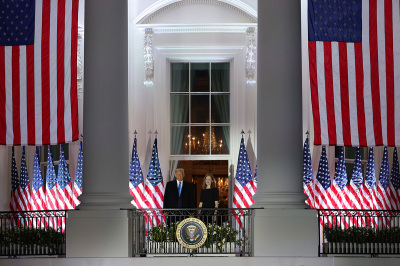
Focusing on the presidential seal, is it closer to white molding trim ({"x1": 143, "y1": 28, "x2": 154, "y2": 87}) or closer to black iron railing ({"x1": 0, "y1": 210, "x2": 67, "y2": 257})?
black iron railing ({"x1": 0, "y1": 210, "x2": 67, "y2": 257})

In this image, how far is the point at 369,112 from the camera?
17172 millimetres

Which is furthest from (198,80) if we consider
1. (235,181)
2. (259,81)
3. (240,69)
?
(259,81)

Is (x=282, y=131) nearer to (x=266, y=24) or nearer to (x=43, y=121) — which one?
(x=266, y=24)

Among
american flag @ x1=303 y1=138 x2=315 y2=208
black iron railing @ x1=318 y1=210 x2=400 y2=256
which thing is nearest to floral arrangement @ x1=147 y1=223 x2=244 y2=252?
black iron railing @ x1=318 y1=210 x2=400 y2=256

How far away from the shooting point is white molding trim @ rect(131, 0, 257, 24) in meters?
23.3

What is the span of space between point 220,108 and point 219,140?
40.4 inches

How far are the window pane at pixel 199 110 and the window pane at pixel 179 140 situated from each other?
0.46m

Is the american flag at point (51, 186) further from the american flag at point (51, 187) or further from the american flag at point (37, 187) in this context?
the american flag at point (37, 187)

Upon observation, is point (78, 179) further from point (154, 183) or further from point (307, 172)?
point (307, 172)

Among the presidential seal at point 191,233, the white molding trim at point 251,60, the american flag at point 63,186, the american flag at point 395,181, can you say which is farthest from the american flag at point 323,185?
the american flag at point 63,186

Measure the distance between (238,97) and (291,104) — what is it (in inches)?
247

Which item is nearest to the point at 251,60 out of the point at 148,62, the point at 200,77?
the point at 200,77

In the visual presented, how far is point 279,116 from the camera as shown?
17.1 meters

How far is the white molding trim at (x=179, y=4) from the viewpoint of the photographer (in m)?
23.3
